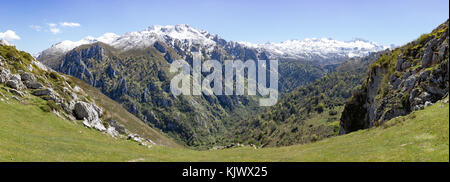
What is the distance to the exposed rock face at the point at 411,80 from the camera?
46094 millimetres

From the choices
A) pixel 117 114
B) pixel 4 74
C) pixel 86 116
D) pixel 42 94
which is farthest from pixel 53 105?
pixel 117 114

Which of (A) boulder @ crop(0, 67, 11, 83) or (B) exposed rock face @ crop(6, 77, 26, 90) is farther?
(A) boulder @ crop(0, 67, 11, 83)

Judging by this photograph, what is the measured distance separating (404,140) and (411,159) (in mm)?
8867

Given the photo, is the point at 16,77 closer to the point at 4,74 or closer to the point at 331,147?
the point at 4,74

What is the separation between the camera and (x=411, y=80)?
5291 centimetres

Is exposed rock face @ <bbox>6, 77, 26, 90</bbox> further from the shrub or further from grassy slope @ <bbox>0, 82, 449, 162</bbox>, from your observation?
grassy slope @ <bbox>0, 82, 449, 162</bbox>

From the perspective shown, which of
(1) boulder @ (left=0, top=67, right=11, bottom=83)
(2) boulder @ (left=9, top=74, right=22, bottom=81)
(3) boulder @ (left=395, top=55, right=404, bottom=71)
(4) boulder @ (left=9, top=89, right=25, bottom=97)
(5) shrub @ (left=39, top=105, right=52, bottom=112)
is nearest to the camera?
(5) shrub @ (left=39, top=105, right=52, bottom=112)

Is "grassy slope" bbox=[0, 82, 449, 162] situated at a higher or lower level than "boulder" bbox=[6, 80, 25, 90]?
lower

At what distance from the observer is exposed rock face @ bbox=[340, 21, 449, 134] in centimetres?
4609

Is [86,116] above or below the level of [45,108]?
below

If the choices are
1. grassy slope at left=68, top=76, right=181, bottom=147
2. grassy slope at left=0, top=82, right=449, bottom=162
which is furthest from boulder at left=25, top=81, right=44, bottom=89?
grassy slope at left=68, top=76, right=181, bottom=147

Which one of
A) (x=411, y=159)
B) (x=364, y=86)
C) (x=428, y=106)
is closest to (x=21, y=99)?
(x=411, y=159)
